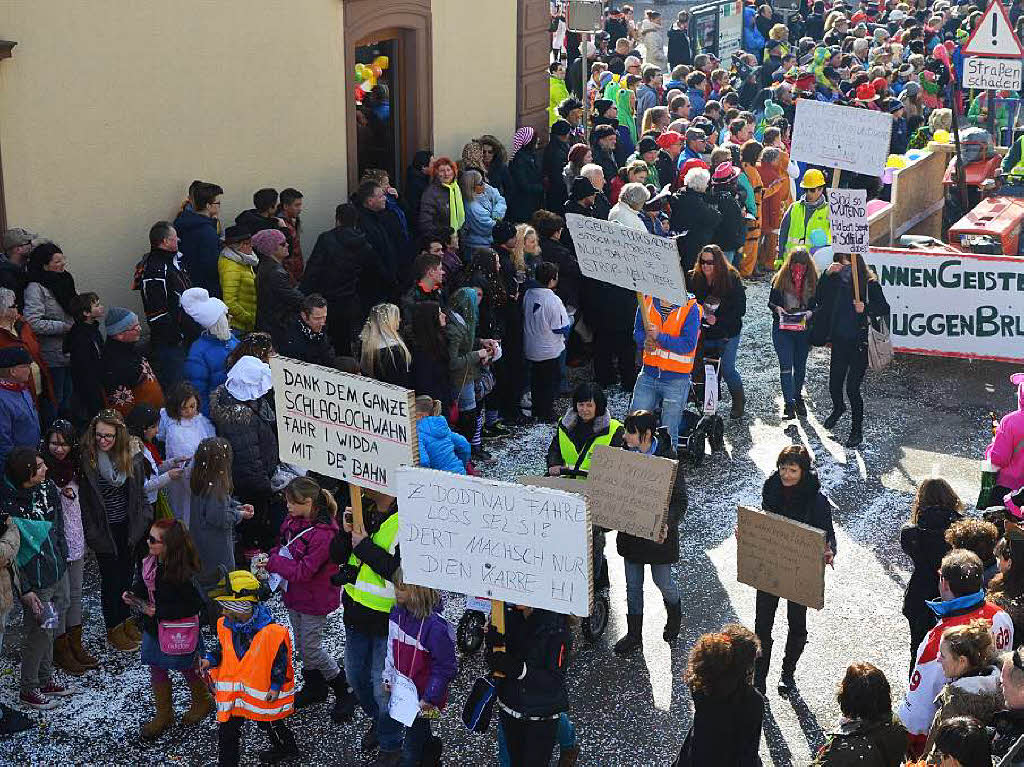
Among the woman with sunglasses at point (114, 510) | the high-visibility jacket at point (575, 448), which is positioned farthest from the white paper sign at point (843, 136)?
the woman with sunglasses at point (114, 510)

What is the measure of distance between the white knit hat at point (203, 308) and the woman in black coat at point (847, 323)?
4.91m

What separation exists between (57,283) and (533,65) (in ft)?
26.9

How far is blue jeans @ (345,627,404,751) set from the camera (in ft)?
23.2

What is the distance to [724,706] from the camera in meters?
5.89

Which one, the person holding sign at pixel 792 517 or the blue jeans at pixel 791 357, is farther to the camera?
the blue jeans at pixel 791 357

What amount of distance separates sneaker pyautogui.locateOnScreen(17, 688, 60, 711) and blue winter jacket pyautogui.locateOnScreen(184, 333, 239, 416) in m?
2.46

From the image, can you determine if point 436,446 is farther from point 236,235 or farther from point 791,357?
point 791,357

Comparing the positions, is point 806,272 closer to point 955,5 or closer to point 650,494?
point 650,494

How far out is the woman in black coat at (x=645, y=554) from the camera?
8.06m

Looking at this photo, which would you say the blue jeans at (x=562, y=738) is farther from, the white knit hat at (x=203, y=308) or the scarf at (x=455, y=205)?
the scarf at (x=455, y=205)

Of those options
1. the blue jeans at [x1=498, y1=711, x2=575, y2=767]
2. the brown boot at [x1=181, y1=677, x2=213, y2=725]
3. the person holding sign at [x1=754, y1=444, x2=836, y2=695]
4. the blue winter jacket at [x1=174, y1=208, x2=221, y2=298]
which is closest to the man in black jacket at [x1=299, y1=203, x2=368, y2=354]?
the blue winter jacket at [x1=174, y1=208, x2=221, y2=298]

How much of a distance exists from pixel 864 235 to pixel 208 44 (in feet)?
18.6

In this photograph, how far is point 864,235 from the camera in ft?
38.3

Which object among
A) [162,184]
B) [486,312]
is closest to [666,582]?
[486,312]
